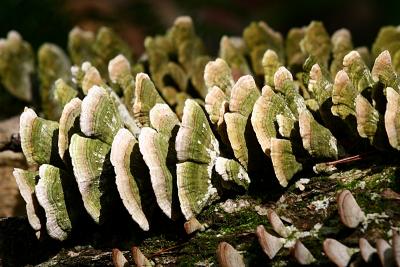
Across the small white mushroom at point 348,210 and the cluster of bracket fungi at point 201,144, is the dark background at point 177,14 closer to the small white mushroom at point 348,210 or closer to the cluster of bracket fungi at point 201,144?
the cluster of bracket fungi at point 201,144

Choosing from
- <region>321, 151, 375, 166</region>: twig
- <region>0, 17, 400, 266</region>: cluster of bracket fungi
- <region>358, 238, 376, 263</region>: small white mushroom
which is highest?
<region>0, 17, 400, 266</region>: cluster of bracket fungi

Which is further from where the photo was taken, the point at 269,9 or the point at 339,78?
the point at 269,9

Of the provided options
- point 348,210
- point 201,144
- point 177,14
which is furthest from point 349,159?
point 177,14

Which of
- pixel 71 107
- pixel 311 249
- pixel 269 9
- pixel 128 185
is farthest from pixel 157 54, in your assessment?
pixel 269 9

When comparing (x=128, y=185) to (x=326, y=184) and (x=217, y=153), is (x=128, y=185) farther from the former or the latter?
(x=326, y=184)

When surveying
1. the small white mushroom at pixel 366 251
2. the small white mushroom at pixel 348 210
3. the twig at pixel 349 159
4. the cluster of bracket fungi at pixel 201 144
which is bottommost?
the small white mushroom at pixel 366 251

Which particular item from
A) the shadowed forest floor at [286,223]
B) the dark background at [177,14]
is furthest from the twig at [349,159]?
the dark background at [177,14]

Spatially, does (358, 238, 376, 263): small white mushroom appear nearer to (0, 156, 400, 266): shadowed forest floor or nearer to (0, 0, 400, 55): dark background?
(0, 156, 400, 266): shadowed forest floor

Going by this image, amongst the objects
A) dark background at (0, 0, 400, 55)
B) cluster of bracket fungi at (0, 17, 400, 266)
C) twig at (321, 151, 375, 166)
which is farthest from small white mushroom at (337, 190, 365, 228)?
dark background at (0, 0, 400, 55)
